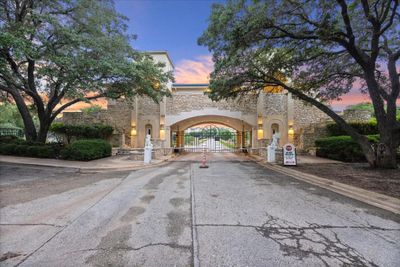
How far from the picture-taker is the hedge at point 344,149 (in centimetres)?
1085

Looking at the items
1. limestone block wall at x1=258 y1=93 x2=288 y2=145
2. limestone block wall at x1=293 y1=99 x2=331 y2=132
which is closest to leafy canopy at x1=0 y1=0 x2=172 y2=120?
limestone block wall at x1=258 y1=93 x2=288 y2=145

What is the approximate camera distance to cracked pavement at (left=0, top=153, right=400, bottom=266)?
2.36 metres

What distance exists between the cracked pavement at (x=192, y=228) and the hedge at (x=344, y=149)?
7728 mm

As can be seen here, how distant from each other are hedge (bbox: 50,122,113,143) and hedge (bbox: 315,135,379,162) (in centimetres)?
1713

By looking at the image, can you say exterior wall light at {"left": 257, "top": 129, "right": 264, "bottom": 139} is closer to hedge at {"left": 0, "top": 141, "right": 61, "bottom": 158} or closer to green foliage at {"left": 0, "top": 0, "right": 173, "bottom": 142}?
green foliage at {"left": 0, "top": 0, "right": 173, "bottom": 142}

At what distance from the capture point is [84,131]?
53.4 feet

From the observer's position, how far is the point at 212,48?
28.3 feet

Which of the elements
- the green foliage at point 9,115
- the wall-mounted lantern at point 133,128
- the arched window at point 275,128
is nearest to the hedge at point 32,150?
the wall-mounted lantern at point 133,128

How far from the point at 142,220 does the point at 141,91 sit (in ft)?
34.9

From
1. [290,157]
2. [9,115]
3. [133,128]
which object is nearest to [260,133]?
[290,157]

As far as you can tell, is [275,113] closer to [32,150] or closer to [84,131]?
[84,131]

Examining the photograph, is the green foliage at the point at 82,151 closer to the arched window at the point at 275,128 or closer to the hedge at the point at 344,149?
the arched window at the point at 275,128

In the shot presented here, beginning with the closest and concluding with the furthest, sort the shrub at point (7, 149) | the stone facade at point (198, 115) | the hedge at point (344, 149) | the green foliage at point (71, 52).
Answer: the green foliage at point (71, 52) < the hedge at point (344, 149) < the shrub at point (7, 149) < the stone facade at point (198, 115)

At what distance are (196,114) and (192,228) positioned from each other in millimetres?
15114
